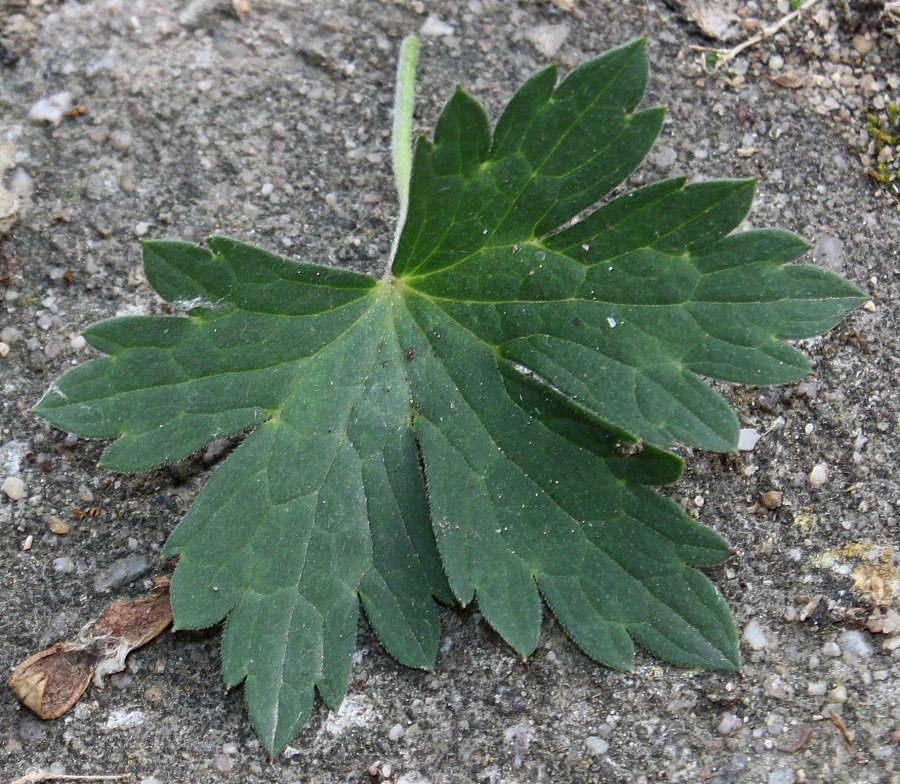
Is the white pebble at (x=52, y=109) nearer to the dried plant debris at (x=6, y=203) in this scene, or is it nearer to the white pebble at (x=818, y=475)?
the dried plant debris at (x=6, y=203)

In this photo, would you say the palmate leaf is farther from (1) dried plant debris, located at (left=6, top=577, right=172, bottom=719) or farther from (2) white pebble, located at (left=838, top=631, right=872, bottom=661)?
(2) white pebble, located at (left=838, top=631, right=872, bottom=661)

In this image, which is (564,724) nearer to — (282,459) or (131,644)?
(282,459)

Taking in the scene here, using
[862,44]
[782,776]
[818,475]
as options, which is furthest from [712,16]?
[782,776]

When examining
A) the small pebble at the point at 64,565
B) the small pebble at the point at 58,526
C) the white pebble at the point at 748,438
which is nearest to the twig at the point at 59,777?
the small pebble at the point at 64,565

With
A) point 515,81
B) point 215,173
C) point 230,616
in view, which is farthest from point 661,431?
point 215,173

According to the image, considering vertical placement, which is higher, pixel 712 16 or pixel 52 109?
pixel 712 16

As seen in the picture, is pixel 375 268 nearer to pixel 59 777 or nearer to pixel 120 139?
pixel 120 139

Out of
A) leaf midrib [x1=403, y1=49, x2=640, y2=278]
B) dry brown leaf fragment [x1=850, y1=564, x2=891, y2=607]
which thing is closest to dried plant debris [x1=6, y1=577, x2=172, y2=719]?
leaf midrib [x1=403, y1=49, x2=640, y2=278]
